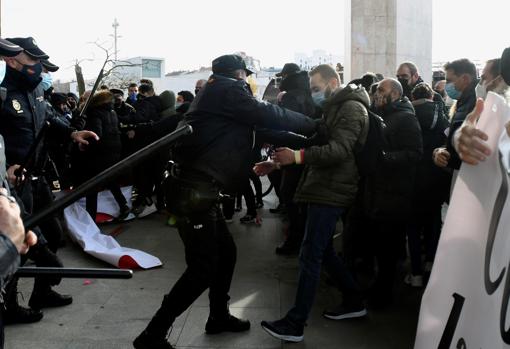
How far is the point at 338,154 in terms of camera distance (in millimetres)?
3721

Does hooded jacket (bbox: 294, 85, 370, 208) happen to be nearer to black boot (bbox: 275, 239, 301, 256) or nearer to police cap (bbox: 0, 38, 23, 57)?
police cap (bbox: 0, 38, 23, 57)

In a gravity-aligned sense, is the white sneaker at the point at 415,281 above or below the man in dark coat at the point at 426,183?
below

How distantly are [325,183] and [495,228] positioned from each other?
211 centimetres

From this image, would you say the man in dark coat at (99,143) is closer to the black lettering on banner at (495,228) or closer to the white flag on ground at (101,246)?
the white flag on ground at (101,246)

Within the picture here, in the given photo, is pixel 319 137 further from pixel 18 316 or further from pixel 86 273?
pixel 18 316

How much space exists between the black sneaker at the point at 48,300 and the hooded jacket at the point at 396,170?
262 cm

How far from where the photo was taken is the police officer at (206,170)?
360cm

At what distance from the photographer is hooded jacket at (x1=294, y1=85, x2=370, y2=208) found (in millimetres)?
3734

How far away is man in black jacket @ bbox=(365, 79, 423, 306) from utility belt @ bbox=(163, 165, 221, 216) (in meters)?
1.48

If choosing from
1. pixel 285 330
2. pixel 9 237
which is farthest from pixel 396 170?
pixel 9 237

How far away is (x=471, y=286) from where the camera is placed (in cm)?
186

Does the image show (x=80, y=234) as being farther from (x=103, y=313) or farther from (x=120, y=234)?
(x=103, y=313)

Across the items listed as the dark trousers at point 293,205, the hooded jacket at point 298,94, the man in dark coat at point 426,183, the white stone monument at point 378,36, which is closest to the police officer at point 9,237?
the man in dark coat at point 426,183

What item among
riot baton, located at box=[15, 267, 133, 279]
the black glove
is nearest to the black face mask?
the black glove
